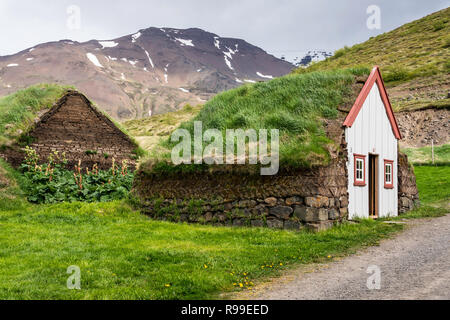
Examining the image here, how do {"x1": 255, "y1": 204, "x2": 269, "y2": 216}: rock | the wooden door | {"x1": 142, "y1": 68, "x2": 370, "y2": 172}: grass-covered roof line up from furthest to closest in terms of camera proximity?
the wooden door, {"x1": 142, "y1": 68, "x2": 370, "y2": 172}: grass-covered roof, {"x1": 255, "y1": 204, "x2": 269, "y2": 216}: rock

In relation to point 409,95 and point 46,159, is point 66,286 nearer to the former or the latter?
point 46,159

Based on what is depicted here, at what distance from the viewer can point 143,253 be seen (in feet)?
30.2

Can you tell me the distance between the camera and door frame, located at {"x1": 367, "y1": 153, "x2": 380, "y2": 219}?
50.9 ft

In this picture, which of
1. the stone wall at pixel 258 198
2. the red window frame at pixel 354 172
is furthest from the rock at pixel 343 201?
the red window frame at pixel 354 172

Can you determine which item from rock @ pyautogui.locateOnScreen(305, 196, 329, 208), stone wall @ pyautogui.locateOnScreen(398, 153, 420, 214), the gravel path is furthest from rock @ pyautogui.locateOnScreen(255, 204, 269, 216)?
stone wall @ pyautogui.locateOnScreen(398, 153, 420, 214)

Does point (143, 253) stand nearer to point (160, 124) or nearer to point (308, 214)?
point (308, 214)

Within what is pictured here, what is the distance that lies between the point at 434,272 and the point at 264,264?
327cm

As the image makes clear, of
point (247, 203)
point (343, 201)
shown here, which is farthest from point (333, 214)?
point (247, 203)

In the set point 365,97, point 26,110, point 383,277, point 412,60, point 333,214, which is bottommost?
point 383,277

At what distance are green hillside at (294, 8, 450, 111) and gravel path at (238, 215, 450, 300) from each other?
37.9 m

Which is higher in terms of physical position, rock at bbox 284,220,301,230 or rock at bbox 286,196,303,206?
rock at bbox 286,196,303,206

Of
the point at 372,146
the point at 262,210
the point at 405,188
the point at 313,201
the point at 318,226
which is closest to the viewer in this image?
the point at 318,226

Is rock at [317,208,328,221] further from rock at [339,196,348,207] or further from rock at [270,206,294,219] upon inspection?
rock at [339,196,348,207]

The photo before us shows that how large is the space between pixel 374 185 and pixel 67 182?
14083mm
